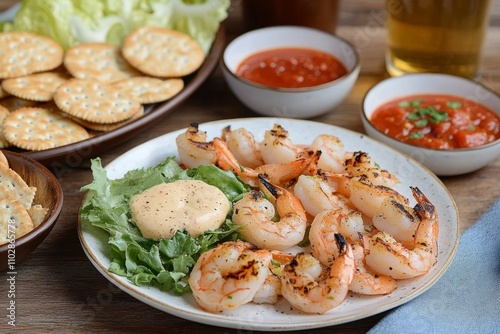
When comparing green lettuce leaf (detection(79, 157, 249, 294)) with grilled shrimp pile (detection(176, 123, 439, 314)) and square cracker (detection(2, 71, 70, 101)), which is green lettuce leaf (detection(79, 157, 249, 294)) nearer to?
grilled shrimp pile (detection(176, 123, 439, 314))

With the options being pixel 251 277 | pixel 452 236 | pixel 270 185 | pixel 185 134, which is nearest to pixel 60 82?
pixel 185 134

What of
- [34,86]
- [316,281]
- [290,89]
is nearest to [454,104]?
[290,89]

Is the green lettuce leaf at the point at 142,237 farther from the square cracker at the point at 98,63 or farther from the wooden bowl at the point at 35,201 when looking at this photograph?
the square cracker at the point at 98,63

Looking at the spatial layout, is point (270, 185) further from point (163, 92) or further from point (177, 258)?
point (163, 92)

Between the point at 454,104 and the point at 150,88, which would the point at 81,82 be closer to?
the point at 150,88

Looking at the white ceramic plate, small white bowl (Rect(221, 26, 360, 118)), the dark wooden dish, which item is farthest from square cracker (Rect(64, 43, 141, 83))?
the white ceramic plate
